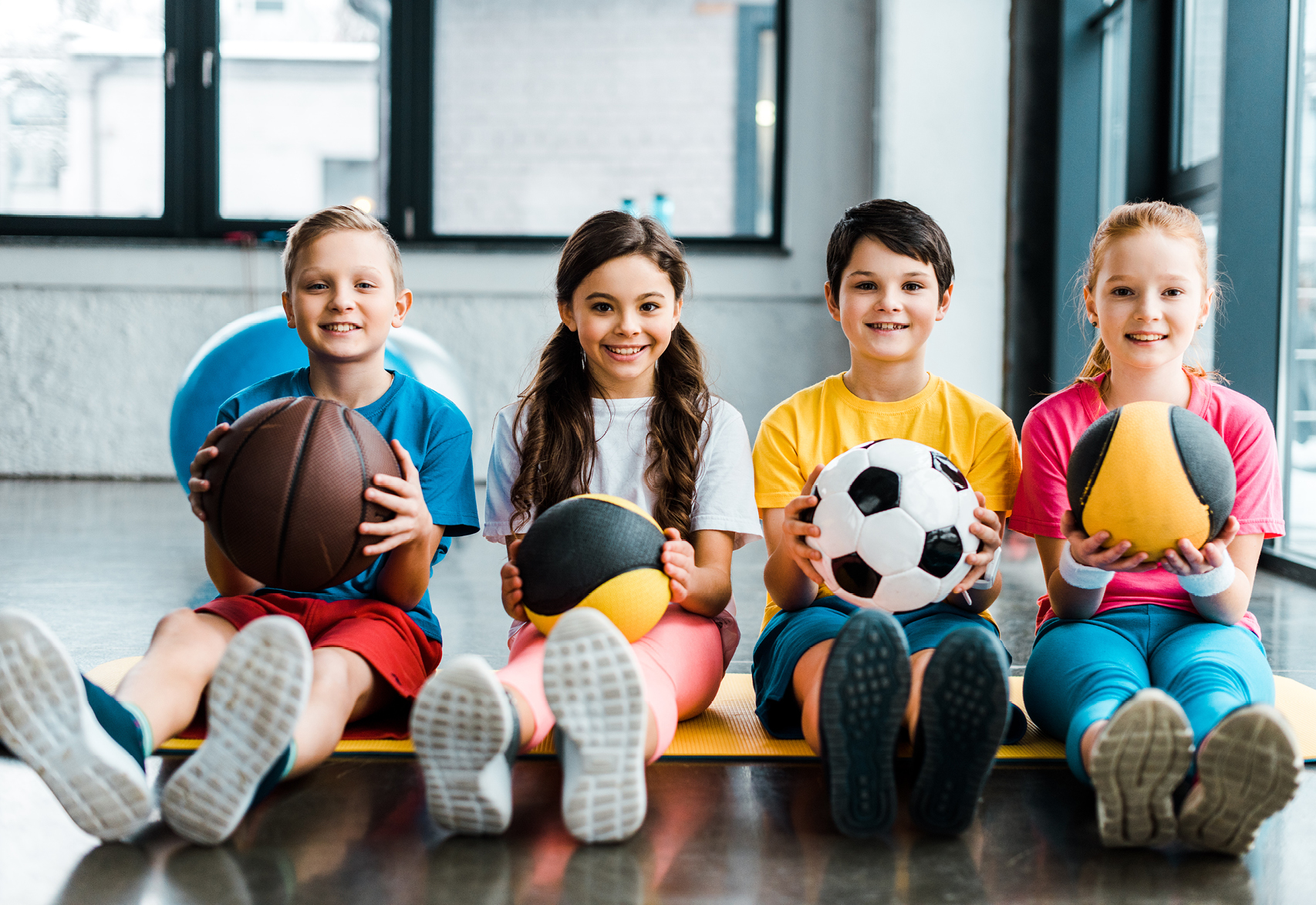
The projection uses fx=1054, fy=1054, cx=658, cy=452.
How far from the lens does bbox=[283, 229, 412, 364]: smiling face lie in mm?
1819

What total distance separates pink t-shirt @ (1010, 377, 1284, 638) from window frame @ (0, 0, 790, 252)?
14.3ft

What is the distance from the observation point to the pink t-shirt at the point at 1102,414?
5.51 feet

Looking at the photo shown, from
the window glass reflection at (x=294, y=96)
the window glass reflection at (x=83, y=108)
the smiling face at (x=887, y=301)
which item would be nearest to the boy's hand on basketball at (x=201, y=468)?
the smiling face at (x=887, y=301)

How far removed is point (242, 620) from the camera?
167 cm

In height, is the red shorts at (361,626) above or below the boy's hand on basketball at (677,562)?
below

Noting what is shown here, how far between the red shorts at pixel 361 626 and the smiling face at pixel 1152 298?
1.26m

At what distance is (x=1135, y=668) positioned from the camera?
5.11 ft

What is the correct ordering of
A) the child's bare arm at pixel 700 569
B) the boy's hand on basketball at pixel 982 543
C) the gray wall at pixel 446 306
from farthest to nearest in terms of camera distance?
the gray wall at pixel 446 306, the child's bare arm at pixel 700 569, the boy's hand on basketball at pixel 982 543

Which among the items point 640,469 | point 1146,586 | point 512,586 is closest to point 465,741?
point 512,586

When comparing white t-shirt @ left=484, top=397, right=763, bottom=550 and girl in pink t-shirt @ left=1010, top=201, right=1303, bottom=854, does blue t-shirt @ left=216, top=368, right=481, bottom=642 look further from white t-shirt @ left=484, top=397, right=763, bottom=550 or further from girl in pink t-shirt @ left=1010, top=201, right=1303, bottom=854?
girl in pink t-shirt @ left=1010, top=201, right=1303, bottom=854

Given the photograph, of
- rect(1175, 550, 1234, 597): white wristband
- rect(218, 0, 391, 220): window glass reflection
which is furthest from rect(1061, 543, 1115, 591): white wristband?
rect(218, 0, 391, 220): window glass reflection

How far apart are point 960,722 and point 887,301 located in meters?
0.74

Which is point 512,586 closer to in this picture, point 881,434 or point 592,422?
point 592,422

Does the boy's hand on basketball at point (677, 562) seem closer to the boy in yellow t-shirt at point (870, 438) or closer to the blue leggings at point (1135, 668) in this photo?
the boy in yellow t-shirt at point (870, 438)
